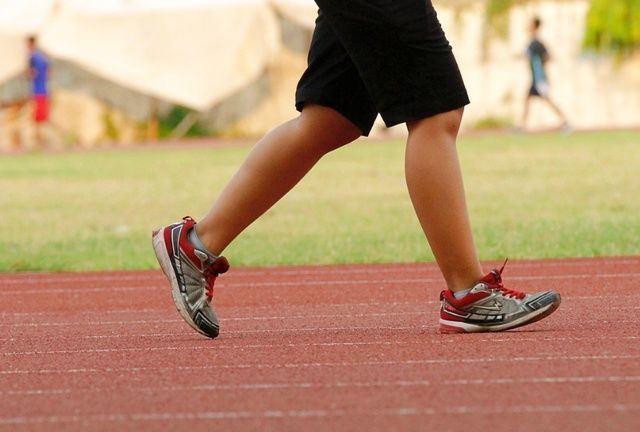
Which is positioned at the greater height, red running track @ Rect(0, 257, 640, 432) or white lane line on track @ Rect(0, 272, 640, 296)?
red running track @ Rect(0, 257, 640, 432)

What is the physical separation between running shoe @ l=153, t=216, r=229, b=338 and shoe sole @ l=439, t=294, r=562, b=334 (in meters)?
0.77

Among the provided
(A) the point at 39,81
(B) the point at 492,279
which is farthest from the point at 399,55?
(A) the point at 39,81

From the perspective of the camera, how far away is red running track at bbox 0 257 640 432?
12.2ft

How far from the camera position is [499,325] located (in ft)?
16.7

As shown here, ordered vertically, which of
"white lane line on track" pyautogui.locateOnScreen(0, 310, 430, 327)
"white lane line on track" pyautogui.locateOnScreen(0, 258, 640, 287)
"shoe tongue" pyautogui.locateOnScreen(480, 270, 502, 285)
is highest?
"shoe tongue" pyautogui.locateOnScreen(480, 270, 502, 285)

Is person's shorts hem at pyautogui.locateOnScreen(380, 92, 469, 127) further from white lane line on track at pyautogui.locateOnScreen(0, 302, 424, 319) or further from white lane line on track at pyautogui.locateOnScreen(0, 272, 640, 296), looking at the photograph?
white lane line on track at pyautogui.locateOnScreen(0, 272, 640, 296)

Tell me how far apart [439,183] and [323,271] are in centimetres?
284

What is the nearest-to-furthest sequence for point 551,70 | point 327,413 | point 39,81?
point 327,413 → point 39,81 → point 551,70

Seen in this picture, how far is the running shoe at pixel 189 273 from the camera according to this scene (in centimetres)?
512

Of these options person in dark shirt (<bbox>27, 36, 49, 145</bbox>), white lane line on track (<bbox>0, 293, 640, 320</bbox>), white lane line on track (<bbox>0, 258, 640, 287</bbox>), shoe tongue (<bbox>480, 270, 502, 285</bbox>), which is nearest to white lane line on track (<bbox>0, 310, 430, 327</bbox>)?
white lane line on track (<bbox>0, 293, 640, 320</bbox>)

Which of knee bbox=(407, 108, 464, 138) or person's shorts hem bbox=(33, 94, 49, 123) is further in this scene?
person's shorts hem bbox=(33, 94, 49, 123)

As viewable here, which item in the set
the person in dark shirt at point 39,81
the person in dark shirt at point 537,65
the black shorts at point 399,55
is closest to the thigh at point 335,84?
the black shorts at point 399,55

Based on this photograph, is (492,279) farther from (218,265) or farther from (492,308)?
(218,265)

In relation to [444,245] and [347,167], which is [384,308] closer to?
[444,245]
